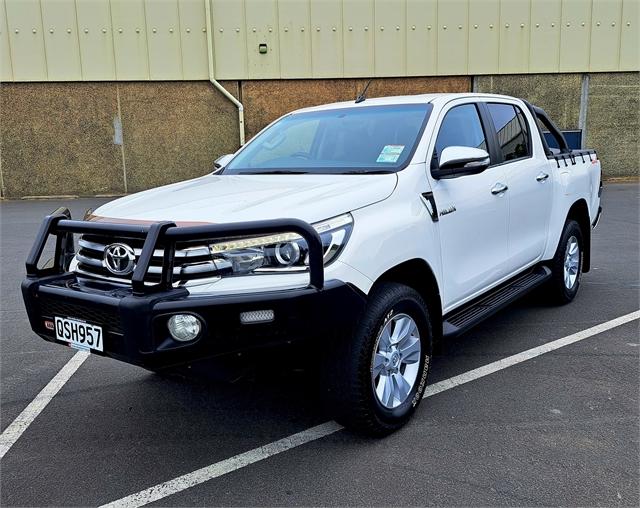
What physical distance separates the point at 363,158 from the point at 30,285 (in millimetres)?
2043

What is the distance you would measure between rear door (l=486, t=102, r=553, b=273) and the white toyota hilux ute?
29mm

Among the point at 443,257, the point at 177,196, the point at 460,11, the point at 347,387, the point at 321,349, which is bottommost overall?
the point at 347,387

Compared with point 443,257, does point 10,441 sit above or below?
below

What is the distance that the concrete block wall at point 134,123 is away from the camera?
14305mm

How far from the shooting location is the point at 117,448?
124 inches

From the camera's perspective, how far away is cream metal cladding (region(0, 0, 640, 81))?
45.2 feet

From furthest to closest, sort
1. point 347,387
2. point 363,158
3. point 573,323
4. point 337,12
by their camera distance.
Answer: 1. point 337,12
2. point 573,323
3. point 363,158
4. point 347,387

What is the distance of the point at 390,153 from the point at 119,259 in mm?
1745

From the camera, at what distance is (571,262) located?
5.66m

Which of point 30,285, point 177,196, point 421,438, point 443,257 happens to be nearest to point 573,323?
point 443,257

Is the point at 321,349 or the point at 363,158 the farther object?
the point at 363,158

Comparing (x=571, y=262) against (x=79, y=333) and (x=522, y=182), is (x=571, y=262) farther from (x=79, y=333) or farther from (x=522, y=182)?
(x=79, y=333)

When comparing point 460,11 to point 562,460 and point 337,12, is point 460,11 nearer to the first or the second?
point 337,12

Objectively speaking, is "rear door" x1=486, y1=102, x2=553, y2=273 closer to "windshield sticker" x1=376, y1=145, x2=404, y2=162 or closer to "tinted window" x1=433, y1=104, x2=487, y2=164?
"tinted window" x1=433, y1=104, x2=487, y2=164
